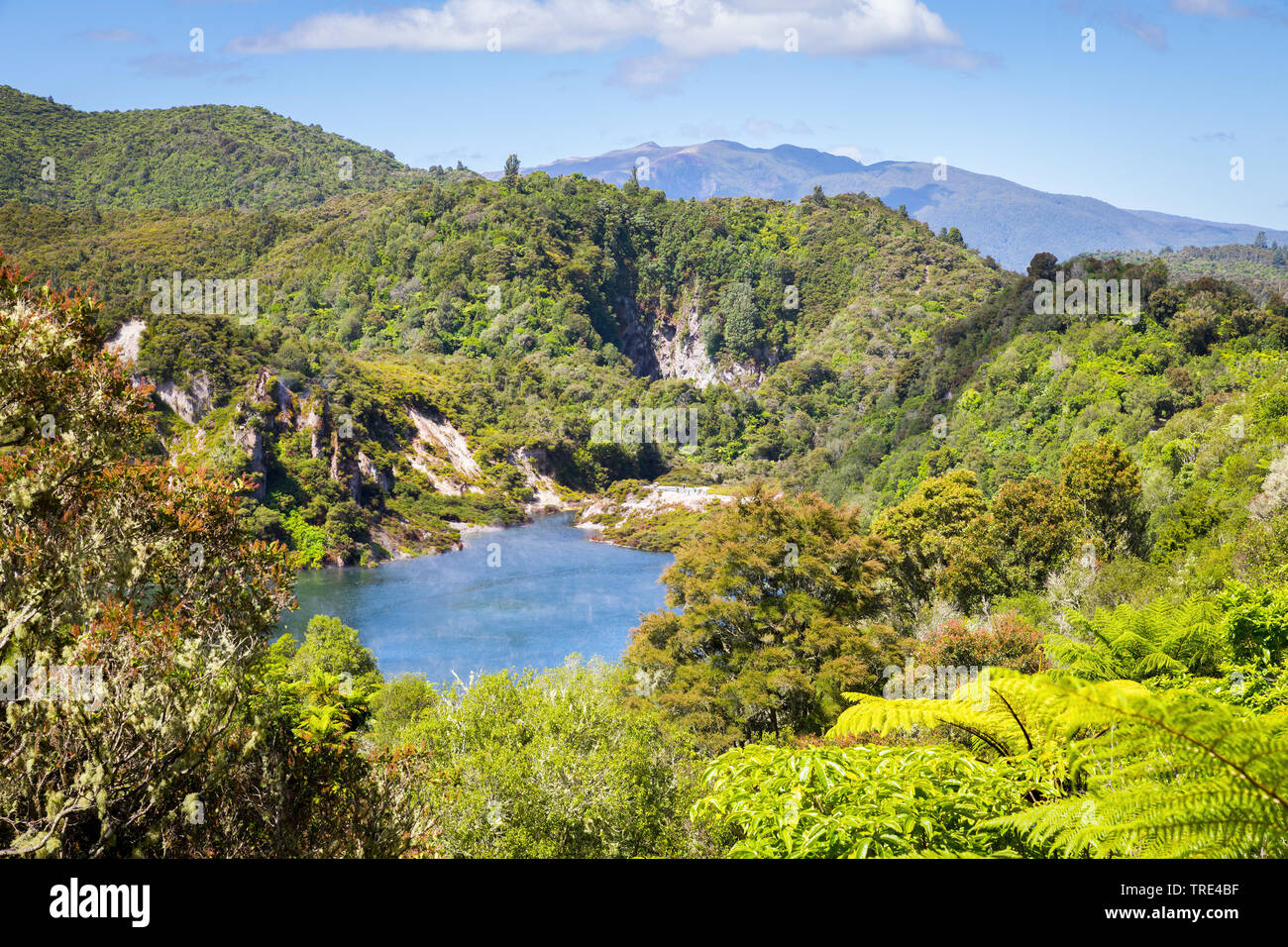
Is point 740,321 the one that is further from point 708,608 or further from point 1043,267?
point 708,608

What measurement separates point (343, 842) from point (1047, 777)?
5384mm

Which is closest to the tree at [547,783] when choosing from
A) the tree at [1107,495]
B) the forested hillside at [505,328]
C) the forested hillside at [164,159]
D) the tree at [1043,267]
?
the tree at [1107,495]

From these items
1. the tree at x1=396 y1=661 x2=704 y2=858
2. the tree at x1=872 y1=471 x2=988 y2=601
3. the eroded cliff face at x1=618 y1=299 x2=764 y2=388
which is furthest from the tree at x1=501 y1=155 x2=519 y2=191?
the tree at x1=396 y1=661 x2=704 y2=858

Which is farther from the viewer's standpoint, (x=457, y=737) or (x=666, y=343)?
(x=666, y=343)

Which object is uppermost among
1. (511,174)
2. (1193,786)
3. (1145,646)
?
(511,174)

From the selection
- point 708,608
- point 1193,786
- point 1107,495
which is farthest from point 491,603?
point 1193,786

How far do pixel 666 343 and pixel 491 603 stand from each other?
96.9 m

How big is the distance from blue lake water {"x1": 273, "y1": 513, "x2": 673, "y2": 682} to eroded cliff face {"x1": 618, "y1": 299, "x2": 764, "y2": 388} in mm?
70601

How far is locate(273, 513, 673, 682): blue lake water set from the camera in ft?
A: 141

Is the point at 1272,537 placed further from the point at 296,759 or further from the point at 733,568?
the point at 296,759

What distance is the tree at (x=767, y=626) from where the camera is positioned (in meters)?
17.8

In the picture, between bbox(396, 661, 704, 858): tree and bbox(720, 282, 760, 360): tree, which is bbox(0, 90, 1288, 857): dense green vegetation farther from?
bbox(720, 282, 760, 360): tree

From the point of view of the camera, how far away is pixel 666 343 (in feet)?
472
